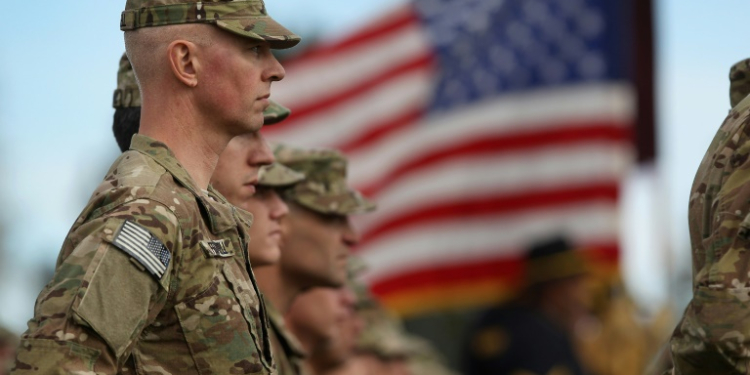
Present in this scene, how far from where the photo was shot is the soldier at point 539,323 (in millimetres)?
12289

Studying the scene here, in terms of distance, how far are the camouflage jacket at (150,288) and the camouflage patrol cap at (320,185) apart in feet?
10.9

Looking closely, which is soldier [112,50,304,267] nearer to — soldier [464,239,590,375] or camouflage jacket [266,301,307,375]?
camouflage jacket [266,301,307,375]

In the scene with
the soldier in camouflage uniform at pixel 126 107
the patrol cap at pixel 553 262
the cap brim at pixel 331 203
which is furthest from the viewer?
the patrol cap at pixel 553 262

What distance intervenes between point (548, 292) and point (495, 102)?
1.86m

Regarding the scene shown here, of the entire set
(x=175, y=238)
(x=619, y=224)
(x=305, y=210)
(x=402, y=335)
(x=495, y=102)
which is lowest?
(x=402, y=335)

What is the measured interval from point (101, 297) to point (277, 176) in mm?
2988

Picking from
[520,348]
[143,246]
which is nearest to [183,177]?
[143,246]

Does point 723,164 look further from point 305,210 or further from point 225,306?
point 305,210

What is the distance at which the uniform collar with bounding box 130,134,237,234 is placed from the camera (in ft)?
13.0

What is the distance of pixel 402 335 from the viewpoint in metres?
14.7

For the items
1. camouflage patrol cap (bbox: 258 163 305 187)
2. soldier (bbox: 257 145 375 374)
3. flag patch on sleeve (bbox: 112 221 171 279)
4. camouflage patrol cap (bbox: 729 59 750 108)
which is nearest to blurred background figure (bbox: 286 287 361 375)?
soldier (bbox: 257 145 375 374)

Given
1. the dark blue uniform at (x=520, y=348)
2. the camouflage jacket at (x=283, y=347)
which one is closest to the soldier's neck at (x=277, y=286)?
the camouflage jacket at (x=283, y=347)

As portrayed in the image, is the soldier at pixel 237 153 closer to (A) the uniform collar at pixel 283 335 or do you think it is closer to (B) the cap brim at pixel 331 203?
(A) the uniform collar at pixel 283 335

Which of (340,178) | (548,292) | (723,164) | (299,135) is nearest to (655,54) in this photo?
(548,292)
